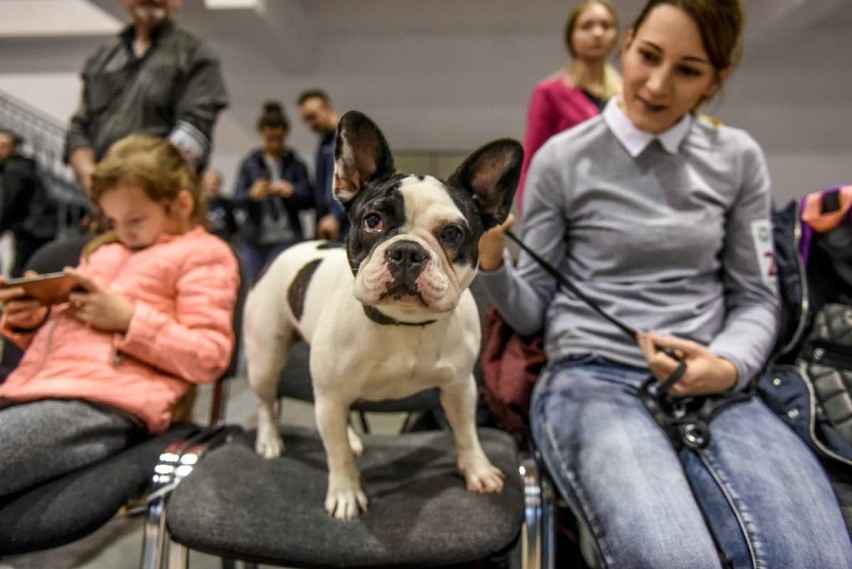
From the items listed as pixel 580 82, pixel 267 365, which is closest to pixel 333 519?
pixel 267 365

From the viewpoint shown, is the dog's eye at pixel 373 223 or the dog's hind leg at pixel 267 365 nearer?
the dog's eye at pixel 373 223

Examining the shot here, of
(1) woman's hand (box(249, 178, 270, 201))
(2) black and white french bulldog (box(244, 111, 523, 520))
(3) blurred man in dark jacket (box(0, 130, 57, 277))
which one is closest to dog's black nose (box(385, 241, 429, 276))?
(2) black and white french bulldog (box(244, 111, 523, 520))

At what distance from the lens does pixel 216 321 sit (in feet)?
4.00

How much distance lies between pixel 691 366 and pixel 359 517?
2.04 ft

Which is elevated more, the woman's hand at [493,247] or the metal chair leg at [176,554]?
the woman's hand at [493,247]

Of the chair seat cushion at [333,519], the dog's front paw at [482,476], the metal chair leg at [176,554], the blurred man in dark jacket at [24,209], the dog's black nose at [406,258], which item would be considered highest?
the dog's black nose at [406,258]

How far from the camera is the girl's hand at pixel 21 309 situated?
3.48 ft

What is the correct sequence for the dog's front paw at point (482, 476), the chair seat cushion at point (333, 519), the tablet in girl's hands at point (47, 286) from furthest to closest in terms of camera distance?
1. the tablet in girl's hands at point (47, 286)
2. the dog's front paw at point (482, 476)
3. the chair seat cushion at point (333, 519)

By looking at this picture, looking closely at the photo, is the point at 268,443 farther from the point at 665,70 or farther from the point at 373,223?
the point at 665,70

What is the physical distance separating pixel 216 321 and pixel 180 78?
3.40 ft

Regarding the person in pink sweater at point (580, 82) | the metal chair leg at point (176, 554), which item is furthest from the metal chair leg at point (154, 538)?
the person in pink sweater at point (580, 82)

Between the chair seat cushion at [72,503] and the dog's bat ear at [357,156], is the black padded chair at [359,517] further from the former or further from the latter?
the dog's bat ear at [357,156]

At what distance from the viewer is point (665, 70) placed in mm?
1059

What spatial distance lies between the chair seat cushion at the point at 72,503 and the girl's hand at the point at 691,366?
2.98ft
